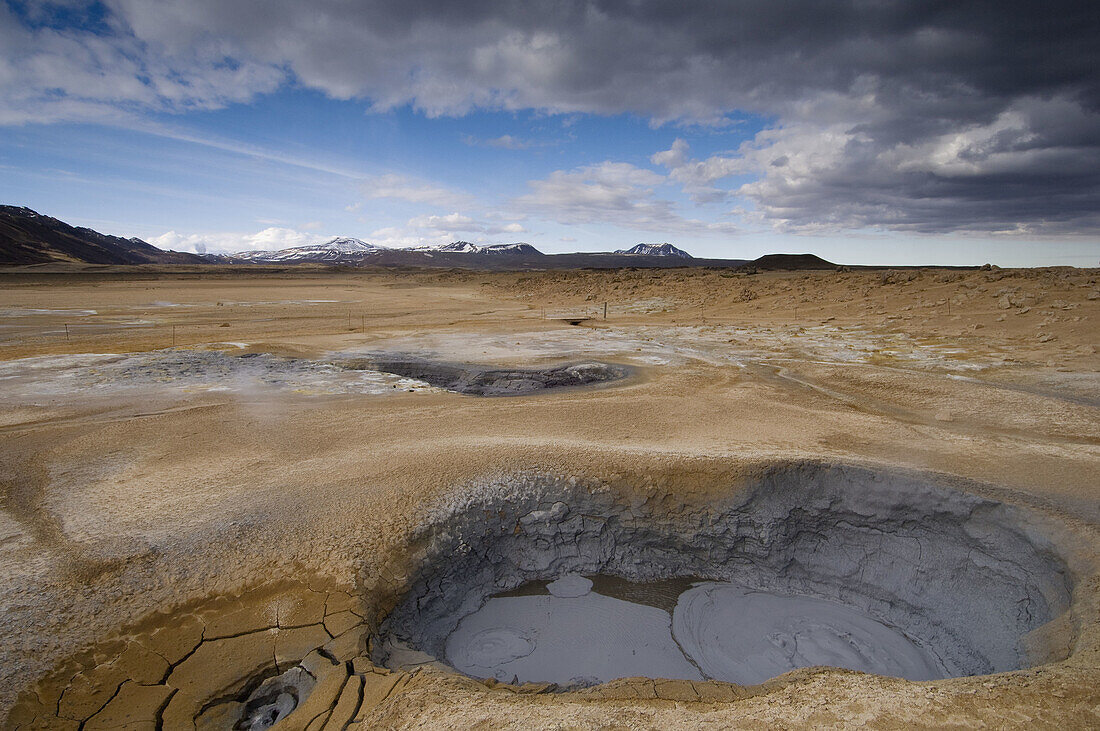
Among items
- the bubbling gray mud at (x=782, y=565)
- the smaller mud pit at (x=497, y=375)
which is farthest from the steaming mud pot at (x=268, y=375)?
the bubbling gray mud at (x=782, y=565)

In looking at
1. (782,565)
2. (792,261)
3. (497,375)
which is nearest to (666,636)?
(782,565)

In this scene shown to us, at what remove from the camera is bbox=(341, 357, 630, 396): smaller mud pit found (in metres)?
10.1

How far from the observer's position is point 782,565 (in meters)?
5.41

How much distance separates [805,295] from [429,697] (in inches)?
870

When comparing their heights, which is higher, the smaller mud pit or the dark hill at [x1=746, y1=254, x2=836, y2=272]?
the dark hill at [x1=746, y1=254, x2=836, y2=272]

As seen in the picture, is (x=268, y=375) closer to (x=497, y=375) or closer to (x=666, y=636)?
(x=497, y=375)

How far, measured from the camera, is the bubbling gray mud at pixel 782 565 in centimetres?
442

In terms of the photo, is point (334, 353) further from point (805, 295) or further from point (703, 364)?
point (805, 295)

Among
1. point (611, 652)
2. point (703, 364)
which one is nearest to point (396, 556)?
point (611, 652)

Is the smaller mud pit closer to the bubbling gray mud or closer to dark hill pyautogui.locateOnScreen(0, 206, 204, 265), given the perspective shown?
the bubbling gray mud

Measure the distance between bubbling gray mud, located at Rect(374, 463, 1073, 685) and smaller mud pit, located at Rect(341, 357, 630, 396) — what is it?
4.76 m

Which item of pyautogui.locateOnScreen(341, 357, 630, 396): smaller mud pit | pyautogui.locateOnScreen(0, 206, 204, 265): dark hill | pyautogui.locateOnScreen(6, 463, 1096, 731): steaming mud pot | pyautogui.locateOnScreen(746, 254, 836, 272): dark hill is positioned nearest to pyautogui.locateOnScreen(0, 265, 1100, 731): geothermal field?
pyautogui.locateOnScreen(6, 463, 1096, 731): steaming mud pot

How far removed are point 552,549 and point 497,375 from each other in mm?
5855

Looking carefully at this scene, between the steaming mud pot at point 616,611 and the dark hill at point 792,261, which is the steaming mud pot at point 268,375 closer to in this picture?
the steaming mud pot at point 616,611
